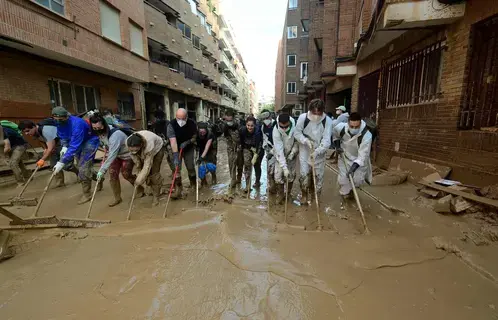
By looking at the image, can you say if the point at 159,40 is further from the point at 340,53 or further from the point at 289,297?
the point at 289,297

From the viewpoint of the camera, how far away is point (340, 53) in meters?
10.2

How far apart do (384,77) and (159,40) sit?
12.9 m

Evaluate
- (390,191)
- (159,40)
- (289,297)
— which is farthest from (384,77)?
(159,40)

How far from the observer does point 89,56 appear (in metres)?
8.41

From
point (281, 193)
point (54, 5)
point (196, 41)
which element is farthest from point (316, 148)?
point (196, 41)

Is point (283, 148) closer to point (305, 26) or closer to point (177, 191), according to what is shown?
point (177, 191)

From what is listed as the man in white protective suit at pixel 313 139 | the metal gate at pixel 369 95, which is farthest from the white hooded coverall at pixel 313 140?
the metal gate at pixel 369 95

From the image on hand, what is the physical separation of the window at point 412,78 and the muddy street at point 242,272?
308 cm

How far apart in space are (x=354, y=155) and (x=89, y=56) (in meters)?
9.20

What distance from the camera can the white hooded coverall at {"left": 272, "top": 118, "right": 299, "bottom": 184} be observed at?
4086mm

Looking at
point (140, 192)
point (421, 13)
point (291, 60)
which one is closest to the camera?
point (421, 13)

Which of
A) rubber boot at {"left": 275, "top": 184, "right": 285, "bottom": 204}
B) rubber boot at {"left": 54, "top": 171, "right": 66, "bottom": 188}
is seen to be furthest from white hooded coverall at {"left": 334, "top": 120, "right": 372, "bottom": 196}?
rubber boot at {"left": 54, "top": 171, "right": 66, "bottom": 188}

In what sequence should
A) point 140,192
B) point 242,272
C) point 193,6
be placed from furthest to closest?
point 193,6, point 140,192, point 242,272

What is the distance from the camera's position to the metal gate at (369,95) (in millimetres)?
7582
